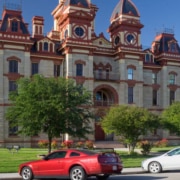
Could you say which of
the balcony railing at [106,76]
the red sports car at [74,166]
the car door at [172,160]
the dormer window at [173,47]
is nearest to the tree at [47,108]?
the car door at [172,160]

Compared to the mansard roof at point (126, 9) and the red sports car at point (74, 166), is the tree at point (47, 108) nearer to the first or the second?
the red sports car at point (74, 166)

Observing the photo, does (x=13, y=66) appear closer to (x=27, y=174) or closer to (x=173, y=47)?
(x=173, y=47)

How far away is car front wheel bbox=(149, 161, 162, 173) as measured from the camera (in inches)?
759

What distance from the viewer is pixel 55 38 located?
51.3 metres

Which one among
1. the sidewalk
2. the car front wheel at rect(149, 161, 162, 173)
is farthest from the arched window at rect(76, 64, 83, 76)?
the car front wheel at rect(149, 161, 162, 173)

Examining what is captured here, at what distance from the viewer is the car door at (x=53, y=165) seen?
50.8ft

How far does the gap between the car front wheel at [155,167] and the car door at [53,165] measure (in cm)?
590

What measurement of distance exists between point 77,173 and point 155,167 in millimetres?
6029

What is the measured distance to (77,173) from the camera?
49.3ft

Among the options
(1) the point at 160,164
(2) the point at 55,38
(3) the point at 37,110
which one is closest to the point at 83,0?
(2) the point at 55,38

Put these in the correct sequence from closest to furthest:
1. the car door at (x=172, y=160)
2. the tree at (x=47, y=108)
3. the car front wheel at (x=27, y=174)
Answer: the car front wheel at (x=27, y=174) < the car door at (x=172, y=160) < the tree at (x=47, y=108)

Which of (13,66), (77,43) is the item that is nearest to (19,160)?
(13,66)

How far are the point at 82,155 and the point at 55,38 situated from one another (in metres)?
37.8

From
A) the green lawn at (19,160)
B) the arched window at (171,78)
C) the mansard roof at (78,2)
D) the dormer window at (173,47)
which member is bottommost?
the green lawn at (19,160)
